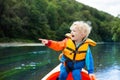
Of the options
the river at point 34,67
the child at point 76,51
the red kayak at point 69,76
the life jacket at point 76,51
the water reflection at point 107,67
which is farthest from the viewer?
the water reflection at point 107,67

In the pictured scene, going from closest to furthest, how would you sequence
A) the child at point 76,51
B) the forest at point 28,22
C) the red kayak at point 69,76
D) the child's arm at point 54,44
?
the child's arm at point 54,44
the child at point 76,51
the red kayak at point 69,76
the forest at point 28,22

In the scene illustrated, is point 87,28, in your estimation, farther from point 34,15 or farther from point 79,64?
point 34,15

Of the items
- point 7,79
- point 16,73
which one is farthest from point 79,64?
point 16,73

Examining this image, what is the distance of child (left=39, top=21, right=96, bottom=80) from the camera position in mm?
5344

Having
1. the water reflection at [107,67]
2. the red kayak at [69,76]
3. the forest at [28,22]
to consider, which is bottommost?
the forest at [28,22]

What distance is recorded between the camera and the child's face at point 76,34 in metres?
5.32

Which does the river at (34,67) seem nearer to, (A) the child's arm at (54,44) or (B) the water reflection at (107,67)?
(B) the water reflection at (107,67)

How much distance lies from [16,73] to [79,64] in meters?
12.7

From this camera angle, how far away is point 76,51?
5.48 metres

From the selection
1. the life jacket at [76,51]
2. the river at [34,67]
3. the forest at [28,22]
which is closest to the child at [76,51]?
the life jacket at [76,51]

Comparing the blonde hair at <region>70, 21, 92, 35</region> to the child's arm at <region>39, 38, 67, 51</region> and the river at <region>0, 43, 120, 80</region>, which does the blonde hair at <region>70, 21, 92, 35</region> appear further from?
the river at <region>0, 43, 120, 80</region>

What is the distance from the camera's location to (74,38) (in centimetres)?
540

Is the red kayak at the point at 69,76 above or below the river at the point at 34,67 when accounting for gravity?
above

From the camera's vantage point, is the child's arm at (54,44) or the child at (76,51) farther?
the child at (76,51)
